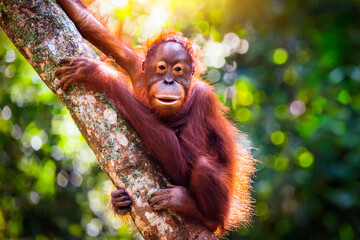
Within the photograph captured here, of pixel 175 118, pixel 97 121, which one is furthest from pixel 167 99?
pixel 97 121

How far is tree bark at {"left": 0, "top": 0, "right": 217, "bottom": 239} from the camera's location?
80.7 inches

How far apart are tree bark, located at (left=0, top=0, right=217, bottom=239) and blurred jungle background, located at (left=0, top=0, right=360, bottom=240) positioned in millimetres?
2453

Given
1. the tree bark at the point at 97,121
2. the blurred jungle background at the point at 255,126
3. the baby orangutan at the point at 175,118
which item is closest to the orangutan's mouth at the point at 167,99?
the baby orangutan at the point at 175,118

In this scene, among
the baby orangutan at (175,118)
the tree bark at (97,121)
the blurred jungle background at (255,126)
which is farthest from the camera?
the blurred jungle background at (255,126)

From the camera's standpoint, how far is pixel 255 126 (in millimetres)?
4738

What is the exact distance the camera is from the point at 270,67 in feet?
16.4

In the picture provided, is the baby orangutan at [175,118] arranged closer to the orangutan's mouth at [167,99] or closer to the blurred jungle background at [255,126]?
the orangutan's mouth at [167,99]

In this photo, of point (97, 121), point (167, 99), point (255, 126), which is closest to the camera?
point (97, 121)

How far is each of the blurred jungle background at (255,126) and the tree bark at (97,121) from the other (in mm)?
2453

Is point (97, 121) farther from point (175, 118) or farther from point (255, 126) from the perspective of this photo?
point (255, 126)

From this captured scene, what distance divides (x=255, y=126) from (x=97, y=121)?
297 centimetres

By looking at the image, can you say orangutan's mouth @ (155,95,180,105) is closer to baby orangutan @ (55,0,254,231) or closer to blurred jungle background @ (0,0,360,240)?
baby orangutan @ (55,0,254,231)

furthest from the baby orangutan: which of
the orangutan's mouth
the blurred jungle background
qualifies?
the blurred jungle background

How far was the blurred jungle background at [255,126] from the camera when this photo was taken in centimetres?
466
